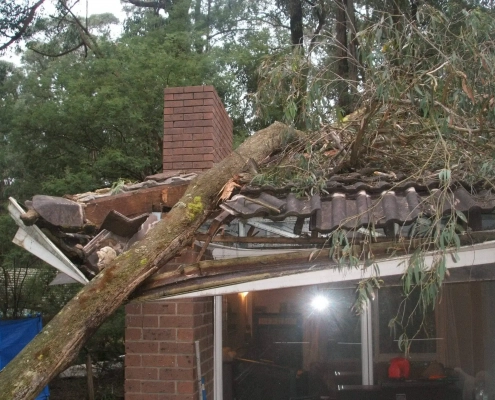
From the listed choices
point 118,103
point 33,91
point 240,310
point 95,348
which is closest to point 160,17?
point 33,91

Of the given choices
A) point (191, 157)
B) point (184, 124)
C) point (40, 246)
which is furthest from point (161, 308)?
point (184, 124)

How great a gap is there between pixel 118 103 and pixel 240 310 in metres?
5.64

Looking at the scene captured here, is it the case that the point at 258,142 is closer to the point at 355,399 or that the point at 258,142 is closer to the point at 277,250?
the point at 277,250

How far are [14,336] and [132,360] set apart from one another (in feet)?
16.7

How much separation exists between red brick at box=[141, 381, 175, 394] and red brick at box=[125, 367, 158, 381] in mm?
53

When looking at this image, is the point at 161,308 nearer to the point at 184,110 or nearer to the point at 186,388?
the point at 186,388

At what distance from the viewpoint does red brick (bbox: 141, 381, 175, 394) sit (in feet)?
18.9

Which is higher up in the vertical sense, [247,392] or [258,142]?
[258,142]

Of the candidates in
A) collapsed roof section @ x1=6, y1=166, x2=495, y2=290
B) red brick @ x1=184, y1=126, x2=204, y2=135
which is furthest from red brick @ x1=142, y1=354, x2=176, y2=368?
red brick @ x1=184, y1=126, x2=204, y2=135

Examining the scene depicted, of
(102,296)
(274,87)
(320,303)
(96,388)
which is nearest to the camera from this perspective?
(102,296)

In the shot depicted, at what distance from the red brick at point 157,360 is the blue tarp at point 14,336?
195 inches

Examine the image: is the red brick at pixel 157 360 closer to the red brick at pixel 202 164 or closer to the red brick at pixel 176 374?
the red brick at pixel 176 374

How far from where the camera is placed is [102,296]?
339 cm

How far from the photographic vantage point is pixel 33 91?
1310 centimetres
